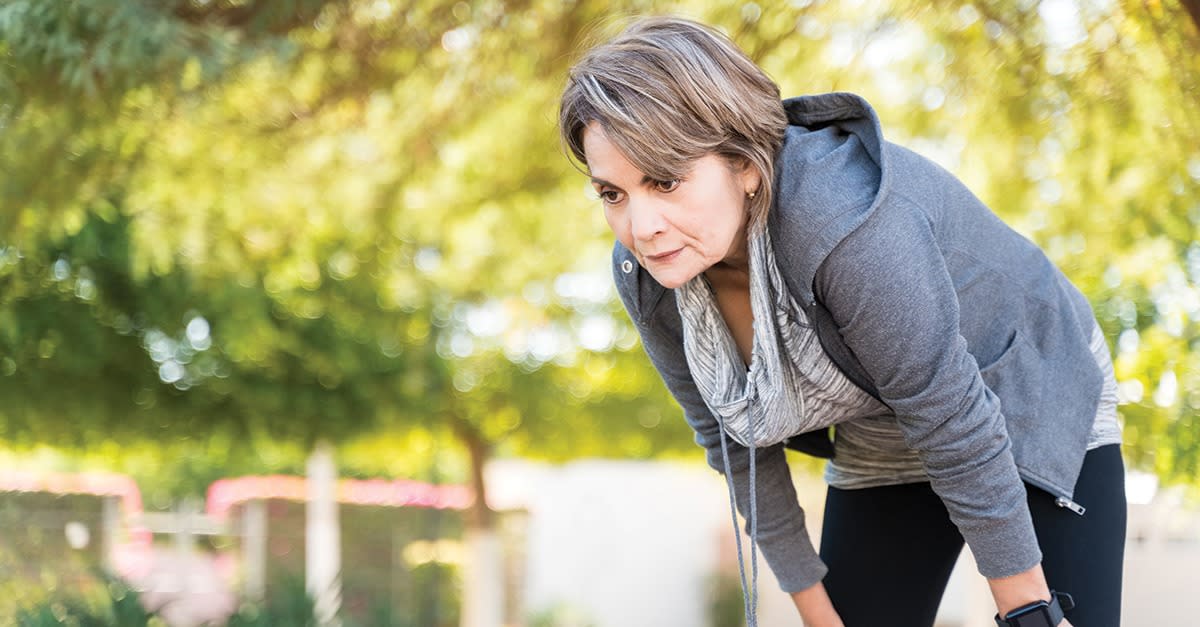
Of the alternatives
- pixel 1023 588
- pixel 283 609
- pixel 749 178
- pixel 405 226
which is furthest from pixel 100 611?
pixel 405 226

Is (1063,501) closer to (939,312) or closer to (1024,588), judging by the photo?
(1024,588)

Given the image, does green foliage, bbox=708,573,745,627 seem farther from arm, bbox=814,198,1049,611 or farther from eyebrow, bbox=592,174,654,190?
eyebrow, bbox=592,174,654,190

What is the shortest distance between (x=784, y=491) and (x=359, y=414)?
4.56 metres

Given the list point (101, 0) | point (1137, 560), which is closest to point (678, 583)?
point (1137, 560)

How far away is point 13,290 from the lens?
163 inches

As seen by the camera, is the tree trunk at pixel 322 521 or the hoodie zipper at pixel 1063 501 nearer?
the hoodie zipper at pixel 1063 501

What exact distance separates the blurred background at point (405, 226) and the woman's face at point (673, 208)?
49 centimetres

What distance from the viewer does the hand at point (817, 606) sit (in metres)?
1.79

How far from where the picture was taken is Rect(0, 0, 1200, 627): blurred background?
2.66 m

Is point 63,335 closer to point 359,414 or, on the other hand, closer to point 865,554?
point 359,414

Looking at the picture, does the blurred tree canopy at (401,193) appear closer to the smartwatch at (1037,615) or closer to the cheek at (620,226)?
the cheek at (620,226)

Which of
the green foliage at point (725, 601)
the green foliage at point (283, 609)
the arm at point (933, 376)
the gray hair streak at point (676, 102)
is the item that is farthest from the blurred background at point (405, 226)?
the green foliage at point (725, 601)

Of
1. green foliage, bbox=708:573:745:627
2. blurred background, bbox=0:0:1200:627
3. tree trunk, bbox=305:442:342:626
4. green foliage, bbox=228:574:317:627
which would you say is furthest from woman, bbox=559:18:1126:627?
green foliage, bbox=708:573:745:627

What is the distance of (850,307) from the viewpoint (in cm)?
134
